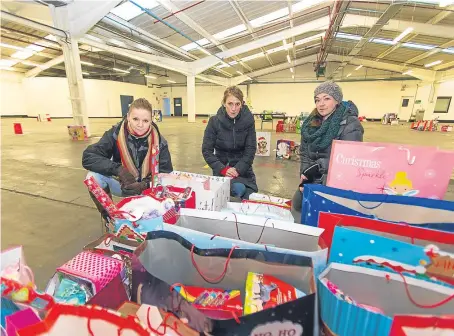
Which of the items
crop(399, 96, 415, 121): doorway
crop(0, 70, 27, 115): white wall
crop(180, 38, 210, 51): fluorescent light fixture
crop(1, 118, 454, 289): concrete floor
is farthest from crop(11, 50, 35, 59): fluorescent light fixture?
crop(399, 96, 415, 121): doorway

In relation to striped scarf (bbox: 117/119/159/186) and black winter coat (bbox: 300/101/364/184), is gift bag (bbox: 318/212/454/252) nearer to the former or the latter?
black winter coat (bbox: 300/101/364/184)

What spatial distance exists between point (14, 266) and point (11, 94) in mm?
18748

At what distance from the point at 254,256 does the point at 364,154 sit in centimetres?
73

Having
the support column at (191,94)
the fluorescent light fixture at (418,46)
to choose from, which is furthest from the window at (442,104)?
the support column at (191,94)

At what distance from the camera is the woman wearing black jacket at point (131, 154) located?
1478 millimetres

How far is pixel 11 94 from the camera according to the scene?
13.9 metres

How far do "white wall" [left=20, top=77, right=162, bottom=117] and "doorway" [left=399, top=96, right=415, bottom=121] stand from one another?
19439 millimetres

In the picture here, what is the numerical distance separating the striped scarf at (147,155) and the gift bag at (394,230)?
108 centimetres

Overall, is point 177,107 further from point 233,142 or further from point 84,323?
point 84,323

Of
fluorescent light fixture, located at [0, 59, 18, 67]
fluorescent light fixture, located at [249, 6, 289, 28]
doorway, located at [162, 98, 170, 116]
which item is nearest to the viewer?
fluorescent light fixture, located at [249, 6, 289, 28]

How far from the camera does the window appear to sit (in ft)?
47.0

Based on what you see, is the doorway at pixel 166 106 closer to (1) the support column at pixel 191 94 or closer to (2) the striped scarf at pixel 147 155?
(1) the support column at pixel 191 94

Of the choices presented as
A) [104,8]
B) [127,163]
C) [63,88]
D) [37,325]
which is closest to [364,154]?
[37,325]

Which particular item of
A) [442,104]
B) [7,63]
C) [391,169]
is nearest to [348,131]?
[391,169]
